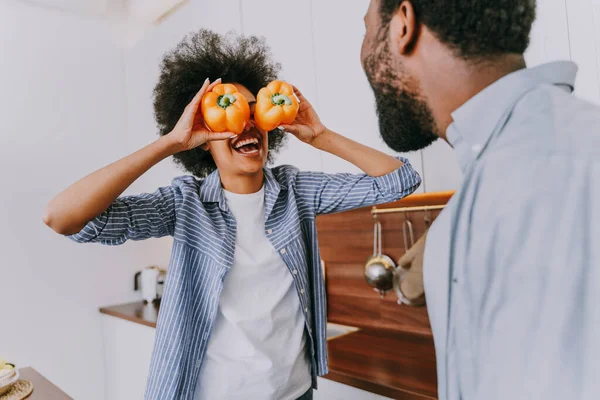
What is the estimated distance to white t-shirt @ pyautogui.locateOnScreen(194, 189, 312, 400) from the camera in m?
0.96

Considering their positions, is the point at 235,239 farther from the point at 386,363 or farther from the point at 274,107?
the point at 386,363

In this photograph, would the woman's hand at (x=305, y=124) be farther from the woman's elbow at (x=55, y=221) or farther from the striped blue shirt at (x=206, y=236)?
the woman's elbow at (x=55, y=221)

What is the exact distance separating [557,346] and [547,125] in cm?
21

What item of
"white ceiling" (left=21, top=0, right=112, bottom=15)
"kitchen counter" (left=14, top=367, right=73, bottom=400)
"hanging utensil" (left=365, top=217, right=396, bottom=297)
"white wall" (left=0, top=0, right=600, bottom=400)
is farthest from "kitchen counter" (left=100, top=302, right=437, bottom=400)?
"white ceiling" (left=21, top=0, right=112, bottom=15)

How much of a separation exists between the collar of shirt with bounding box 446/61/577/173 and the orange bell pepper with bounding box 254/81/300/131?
549 mm

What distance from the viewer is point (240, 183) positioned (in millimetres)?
1114

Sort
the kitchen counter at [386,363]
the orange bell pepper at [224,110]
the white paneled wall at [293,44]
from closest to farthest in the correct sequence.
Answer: the orange bell pepper at [224,110]
the kitchen counter at [386,363]
the white paneled wall at [293,44]

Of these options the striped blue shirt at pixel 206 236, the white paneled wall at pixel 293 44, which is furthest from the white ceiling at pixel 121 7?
the striped blue shirt at pixel 206 236

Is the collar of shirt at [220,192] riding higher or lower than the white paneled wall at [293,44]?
lower

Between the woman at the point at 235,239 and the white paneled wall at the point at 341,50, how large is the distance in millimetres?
495

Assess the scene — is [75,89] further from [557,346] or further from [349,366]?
[557,346]

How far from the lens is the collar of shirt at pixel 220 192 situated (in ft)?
3.51

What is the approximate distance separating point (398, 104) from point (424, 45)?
0.09m

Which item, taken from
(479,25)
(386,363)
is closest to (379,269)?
(386,363)
